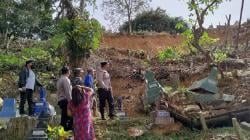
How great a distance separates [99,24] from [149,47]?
51.1ft

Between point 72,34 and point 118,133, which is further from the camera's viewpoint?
point 72,34

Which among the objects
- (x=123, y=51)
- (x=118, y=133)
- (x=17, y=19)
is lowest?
(x=118, y=133)

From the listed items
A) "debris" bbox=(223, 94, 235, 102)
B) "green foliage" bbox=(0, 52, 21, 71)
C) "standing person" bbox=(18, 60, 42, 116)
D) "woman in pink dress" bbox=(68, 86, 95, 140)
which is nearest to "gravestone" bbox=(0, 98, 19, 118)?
"standing person" bbox=(18, 60, 42, 116)

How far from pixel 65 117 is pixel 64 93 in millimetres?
516

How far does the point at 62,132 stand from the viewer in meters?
9.93

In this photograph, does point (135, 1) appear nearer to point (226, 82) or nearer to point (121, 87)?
point (121, 87)

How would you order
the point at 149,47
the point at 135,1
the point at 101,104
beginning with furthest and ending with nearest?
the point at 135,1 < the point at 149,47 < the point at 101,104

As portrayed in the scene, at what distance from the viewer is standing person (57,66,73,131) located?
9791mm

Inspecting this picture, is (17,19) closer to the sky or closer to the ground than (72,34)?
closer to the sky

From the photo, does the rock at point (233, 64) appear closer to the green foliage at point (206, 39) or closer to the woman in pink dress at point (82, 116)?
the green foliage at point (206, 39)

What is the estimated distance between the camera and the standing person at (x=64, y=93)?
9791 millimetres

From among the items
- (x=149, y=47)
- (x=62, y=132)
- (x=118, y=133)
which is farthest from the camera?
(x=149, y=47)

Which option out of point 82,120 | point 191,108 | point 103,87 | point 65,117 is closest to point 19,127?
point 65,117

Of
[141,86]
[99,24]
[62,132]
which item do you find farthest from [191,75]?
[62,132]
